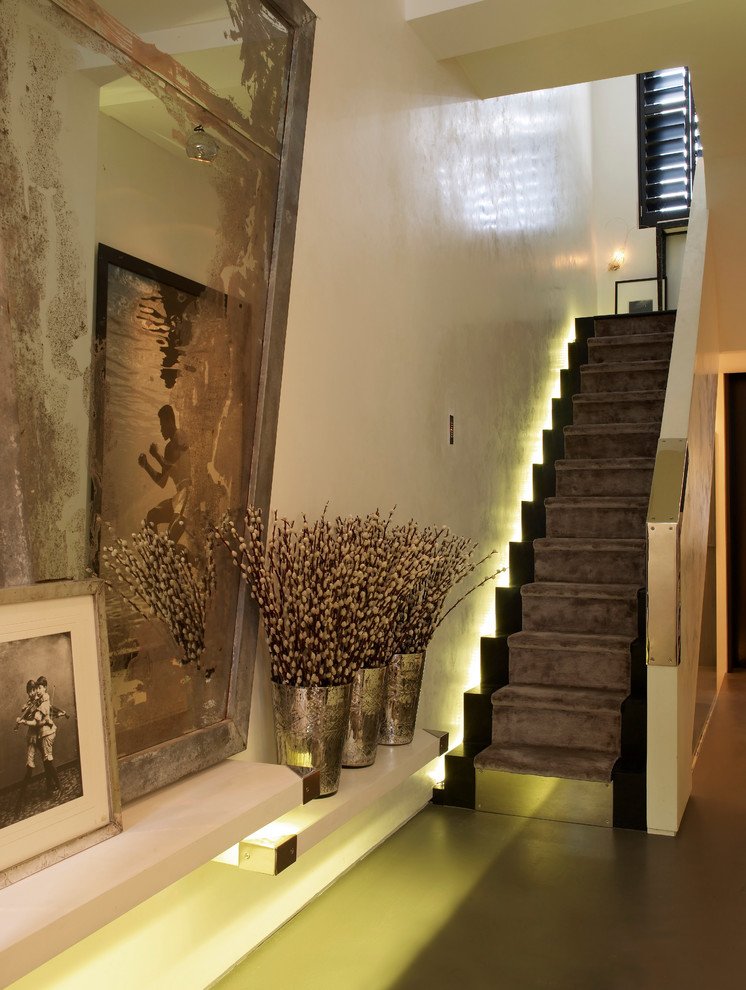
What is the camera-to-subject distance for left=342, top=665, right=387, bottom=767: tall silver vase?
2.10 m

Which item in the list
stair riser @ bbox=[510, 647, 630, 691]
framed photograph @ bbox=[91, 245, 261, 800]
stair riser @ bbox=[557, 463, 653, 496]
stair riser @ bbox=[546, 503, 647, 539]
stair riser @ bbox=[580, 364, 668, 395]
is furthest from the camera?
stair riser @ bbox=[580, 364, 668, 395]

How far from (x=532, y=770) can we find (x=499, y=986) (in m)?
1.24

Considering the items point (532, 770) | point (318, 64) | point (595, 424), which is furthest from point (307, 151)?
point (595, 424)

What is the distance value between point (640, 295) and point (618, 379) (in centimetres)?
181

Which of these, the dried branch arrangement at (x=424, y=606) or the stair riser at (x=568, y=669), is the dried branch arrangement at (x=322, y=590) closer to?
the dried branch arrangement at (x=424, y=606)

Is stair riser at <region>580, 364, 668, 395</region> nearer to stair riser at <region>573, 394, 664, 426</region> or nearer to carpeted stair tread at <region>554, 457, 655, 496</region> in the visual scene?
stair riser at <region>573, 394, 664, 426</region>

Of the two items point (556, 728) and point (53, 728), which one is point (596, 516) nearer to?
point (556, 728)

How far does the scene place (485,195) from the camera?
13.3 feet

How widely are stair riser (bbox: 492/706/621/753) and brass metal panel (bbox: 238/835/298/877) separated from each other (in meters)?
1.99

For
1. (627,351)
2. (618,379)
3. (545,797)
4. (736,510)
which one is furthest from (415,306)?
(736,510)

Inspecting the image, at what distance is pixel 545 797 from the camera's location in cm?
317

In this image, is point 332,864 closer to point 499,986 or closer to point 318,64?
point 499,986

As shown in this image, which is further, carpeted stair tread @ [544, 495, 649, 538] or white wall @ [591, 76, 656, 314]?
white wall @ [591, 76, 656, 314]

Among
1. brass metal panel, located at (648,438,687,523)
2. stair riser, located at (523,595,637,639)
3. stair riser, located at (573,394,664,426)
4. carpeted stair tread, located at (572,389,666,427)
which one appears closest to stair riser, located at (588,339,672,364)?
carpeted stair tread, located at (572,389,666,427)
